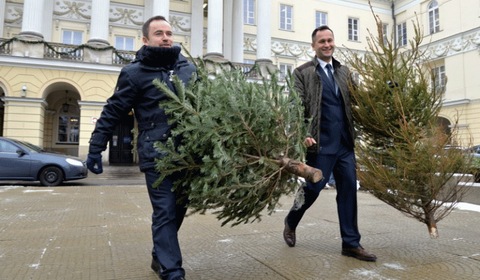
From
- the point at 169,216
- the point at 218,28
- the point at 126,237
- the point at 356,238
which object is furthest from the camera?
the point at 218,28

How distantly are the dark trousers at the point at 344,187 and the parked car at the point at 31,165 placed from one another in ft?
33.1

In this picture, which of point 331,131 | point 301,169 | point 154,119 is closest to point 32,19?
point 154,119

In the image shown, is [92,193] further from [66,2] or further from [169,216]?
[66,2]

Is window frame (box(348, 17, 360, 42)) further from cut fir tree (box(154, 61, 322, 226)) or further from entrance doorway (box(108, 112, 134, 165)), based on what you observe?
cut fir tree (box(154, 61, 322, 226))

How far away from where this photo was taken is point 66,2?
25094mm

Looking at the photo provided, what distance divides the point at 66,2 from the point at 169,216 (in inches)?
1051

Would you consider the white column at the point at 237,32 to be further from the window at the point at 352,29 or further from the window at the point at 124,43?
the window at the point at 352,29

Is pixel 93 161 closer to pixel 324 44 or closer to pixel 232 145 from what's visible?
pixel 232 145

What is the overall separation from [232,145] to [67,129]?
25.8 m

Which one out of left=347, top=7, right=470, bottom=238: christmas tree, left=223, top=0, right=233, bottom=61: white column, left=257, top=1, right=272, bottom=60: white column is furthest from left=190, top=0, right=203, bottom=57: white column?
left=347, top=7, right=470, bottom=238: christmas tree

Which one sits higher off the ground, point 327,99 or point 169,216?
point 327,99

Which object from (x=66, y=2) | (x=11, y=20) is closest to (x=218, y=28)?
(x=66, y=2)

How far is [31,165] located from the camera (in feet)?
37.6

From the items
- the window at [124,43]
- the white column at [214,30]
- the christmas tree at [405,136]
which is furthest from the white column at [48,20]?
the christmas tree at [405,136]
